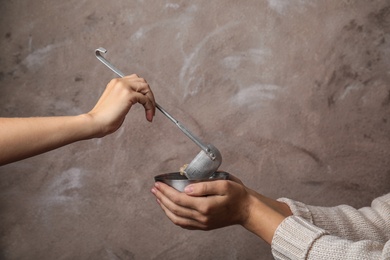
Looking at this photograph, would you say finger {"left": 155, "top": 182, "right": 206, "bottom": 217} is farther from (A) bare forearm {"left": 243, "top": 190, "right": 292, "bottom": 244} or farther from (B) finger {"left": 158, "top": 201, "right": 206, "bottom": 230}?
(A) bare forearm {"left": 243, "top": 190, "right": 292, "bottom": 244}

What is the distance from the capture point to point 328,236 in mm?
1007

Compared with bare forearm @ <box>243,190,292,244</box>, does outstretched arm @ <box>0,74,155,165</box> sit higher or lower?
higher

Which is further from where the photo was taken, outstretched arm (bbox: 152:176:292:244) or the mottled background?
the mottled background

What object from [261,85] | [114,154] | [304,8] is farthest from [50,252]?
[304,8]

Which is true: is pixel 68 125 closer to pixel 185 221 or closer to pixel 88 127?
pixel 88 127

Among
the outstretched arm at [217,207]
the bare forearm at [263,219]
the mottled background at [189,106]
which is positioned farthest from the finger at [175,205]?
the mottled background at [189,106]

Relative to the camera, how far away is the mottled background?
167cm

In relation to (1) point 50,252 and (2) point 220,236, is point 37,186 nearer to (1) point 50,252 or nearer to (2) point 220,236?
(1) point 50,252

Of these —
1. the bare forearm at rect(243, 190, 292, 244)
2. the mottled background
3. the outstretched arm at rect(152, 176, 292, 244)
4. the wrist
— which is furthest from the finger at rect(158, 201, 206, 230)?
the mottled background

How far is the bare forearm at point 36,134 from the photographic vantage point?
938mm

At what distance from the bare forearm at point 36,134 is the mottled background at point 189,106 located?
722 mm

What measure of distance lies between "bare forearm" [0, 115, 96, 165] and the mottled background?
72 cm

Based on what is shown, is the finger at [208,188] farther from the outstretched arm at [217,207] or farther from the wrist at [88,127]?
the wrist at [88,127]

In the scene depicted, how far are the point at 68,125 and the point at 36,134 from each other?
0.24 ft
